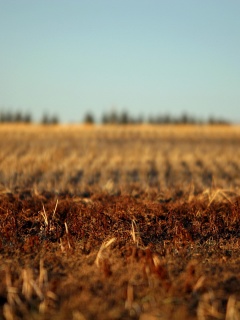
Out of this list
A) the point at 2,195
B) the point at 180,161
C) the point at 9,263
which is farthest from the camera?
the point at 180,161

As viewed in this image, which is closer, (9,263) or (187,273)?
(187,273)

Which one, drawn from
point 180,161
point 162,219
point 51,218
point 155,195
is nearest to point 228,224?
point 162,219

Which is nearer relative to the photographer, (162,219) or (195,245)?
(195,245)

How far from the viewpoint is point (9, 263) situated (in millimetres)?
4430

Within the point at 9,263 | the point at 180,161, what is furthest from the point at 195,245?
the point at 180,161

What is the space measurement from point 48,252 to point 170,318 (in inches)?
74.9

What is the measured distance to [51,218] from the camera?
18.5 feet

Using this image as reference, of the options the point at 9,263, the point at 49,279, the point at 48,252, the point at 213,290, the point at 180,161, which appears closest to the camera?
the point at 213,290

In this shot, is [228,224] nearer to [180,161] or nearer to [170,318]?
[170,318]

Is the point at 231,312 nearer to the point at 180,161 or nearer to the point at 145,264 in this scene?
the point at 145,264

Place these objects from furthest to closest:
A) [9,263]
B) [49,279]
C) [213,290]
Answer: [9,263] < [49,279] < [213,290]

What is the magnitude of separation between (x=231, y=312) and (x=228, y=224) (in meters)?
2.49

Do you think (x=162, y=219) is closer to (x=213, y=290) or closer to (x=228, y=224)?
(x=228, y=224)

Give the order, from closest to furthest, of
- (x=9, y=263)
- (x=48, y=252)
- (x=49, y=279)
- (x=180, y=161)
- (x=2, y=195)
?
(x=49, y=279)
(x=9, y=263)
(x=48, y=252)
(x=2, y=195)
(x=180, y=161)
